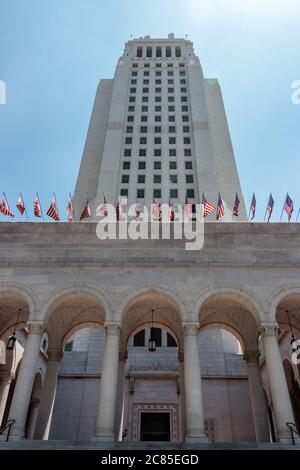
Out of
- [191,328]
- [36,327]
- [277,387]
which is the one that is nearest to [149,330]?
[191,328]

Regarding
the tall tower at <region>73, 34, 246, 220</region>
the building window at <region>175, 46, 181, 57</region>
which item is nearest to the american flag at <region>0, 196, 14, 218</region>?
the tall tower at <region>73, 34, 246, 220</region>

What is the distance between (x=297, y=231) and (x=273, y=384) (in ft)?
27.7

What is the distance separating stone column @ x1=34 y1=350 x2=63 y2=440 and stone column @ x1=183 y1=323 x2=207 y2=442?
748 centimetres

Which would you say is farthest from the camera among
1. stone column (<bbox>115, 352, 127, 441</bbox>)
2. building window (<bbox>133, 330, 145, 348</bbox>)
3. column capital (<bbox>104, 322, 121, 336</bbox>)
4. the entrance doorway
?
building window (<bbox>133, 330, 145, 348</bbox>)

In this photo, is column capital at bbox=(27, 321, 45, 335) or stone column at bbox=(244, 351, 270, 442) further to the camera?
stone column at bbox=(244, 351, 270, 442)

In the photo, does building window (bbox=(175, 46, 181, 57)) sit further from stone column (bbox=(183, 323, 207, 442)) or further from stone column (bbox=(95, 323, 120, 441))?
stone column (bbox=(95, 323, 120, 441))

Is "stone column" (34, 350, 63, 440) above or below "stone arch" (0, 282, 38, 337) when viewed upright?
below

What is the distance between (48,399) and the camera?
19.9 meters

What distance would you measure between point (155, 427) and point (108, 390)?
13.7 metres

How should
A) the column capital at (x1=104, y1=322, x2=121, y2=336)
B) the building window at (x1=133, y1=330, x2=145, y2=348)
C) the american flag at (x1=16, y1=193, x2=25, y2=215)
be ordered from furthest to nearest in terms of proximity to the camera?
the building window at (x1=133, y1=330, x2=145, y2=348)
the american flag at (x1=16, y1=193, x2=25, y2=215)
the column capital at (x1=104, y1=322, x2=121, y2=336)

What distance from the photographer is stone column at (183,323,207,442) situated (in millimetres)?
15511

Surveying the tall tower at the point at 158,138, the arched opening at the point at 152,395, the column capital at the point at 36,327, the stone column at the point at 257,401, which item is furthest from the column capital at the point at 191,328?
the tall tower at the point at 158,138

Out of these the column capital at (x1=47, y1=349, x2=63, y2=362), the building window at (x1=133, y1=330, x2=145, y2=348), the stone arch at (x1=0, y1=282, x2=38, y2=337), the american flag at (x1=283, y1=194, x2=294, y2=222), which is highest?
the american flag at (x1=283, y1=194, x2=294, y2=222)

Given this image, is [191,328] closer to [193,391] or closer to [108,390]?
[193,391]
